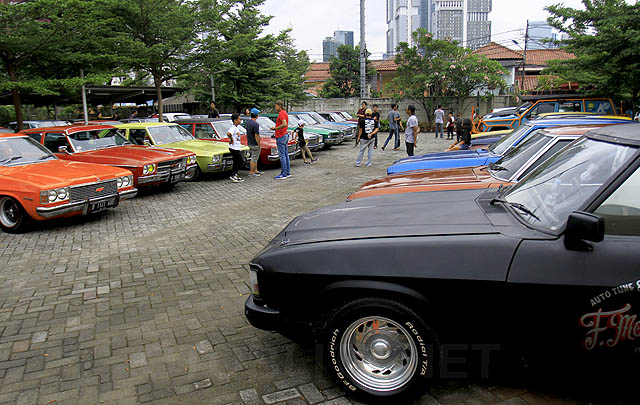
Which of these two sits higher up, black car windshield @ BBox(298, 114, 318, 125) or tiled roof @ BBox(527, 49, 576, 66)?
tiled roof @ BBox(527, 49, 576, 66)

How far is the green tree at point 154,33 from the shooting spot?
15.9 metres

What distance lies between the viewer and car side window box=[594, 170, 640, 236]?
2.63 m

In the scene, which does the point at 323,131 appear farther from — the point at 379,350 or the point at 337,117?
the point at 379,350

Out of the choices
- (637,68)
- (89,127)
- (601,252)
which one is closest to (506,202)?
(601,252)

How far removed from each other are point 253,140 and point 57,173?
18.4ft

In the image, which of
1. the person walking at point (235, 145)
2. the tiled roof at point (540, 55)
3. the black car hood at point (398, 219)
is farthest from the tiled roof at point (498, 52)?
the black car hood at point (398, 219)

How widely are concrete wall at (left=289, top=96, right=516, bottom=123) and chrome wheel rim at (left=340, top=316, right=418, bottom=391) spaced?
2726 cm

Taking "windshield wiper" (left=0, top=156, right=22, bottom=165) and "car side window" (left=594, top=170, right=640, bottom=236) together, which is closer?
"car side window" (left=594, top=170, right=640, bottom=236)

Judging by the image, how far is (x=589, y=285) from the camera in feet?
8.13

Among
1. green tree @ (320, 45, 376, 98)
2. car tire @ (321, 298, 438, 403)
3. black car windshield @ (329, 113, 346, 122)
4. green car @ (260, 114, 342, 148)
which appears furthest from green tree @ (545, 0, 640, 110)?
green tree @ (320, 45, 376, 98)

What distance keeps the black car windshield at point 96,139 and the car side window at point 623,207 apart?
982 centimetres

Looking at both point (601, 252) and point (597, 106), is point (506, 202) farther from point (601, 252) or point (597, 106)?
point (597, 106)

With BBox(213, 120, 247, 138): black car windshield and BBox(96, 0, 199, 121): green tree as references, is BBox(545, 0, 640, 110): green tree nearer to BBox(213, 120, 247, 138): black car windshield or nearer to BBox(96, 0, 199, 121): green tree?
BBox(213, 120, 247, 138): black car windshield

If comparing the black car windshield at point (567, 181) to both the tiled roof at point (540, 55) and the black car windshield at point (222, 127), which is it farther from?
the tiled roof at point (540, 55)
